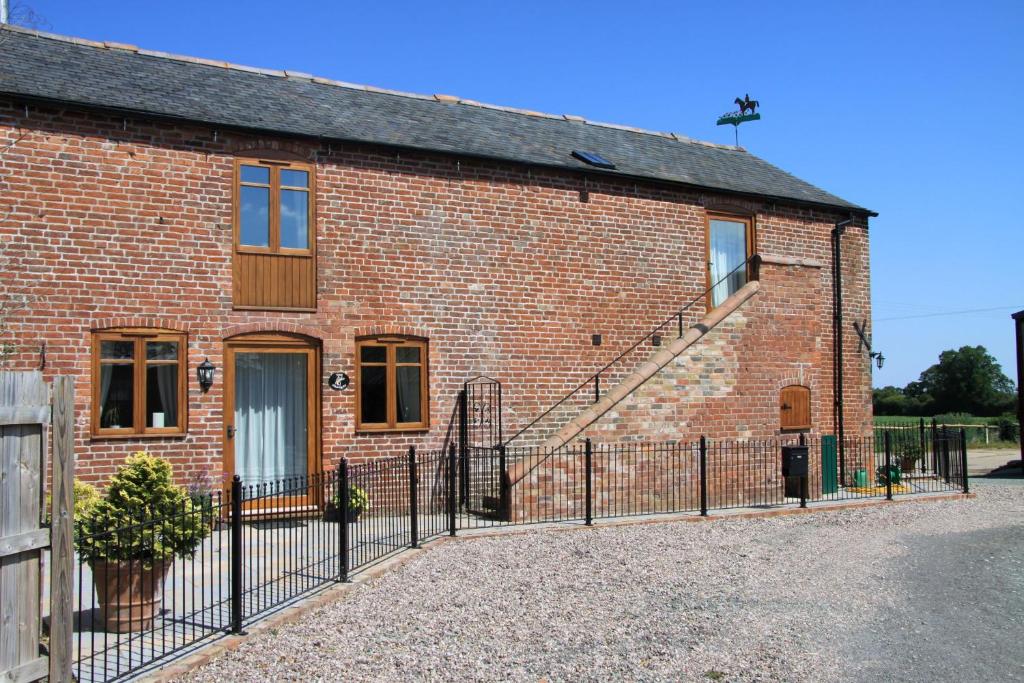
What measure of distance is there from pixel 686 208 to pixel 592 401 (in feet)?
14.7

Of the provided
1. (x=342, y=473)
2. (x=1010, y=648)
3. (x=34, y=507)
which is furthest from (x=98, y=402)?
(x=1010, y=648)

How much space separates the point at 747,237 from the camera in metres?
18.9

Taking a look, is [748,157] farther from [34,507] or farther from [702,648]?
[34,507]

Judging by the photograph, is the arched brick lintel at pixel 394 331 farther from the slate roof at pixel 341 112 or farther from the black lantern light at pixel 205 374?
the slate roof at pixel 341 112

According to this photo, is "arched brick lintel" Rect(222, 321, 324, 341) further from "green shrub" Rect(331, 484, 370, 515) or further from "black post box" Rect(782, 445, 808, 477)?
"black post box" Rect(782, 445, 808, 477)

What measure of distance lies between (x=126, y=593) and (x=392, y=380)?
24.8ft

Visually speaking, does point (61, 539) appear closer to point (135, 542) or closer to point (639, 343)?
point (135, 542)

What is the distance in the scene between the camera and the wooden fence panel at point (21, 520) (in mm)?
5441

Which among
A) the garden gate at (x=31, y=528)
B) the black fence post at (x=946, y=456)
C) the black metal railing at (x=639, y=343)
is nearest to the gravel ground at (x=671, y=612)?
the garden gate at (x=31, y=528)

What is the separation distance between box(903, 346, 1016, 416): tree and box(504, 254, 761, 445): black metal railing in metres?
65.4

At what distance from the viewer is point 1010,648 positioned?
7684 millimetres

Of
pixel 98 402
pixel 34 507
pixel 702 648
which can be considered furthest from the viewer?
pixel 98 402

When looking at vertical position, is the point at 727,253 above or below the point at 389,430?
above

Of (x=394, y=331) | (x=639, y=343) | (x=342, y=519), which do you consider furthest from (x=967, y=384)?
(x=342, y=519)
